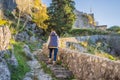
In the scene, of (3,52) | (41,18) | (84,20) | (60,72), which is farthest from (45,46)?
(84,20)

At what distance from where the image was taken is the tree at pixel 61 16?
37.0 m

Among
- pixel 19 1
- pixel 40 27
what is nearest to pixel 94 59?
pixel 40 27

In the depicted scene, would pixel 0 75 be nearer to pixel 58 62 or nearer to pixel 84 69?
pixel 84 69

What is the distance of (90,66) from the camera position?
10.9 metres

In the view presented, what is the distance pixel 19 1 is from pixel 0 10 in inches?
126

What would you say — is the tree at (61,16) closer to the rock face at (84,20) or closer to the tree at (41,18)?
the tree at (41,18)

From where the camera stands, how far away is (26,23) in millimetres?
40375

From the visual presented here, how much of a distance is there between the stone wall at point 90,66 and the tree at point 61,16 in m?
22.2

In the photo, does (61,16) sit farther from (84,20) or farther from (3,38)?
(84,20)

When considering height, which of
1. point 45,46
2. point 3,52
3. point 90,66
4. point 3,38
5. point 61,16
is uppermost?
point 61,16

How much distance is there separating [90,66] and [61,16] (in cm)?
2668

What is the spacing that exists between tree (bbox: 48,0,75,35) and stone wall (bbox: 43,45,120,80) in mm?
22175

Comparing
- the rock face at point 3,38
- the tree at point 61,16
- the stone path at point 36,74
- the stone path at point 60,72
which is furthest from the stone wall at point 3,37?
the tree at point 61,16

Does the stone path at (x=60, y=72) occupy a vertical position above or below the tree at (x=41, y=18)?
below
